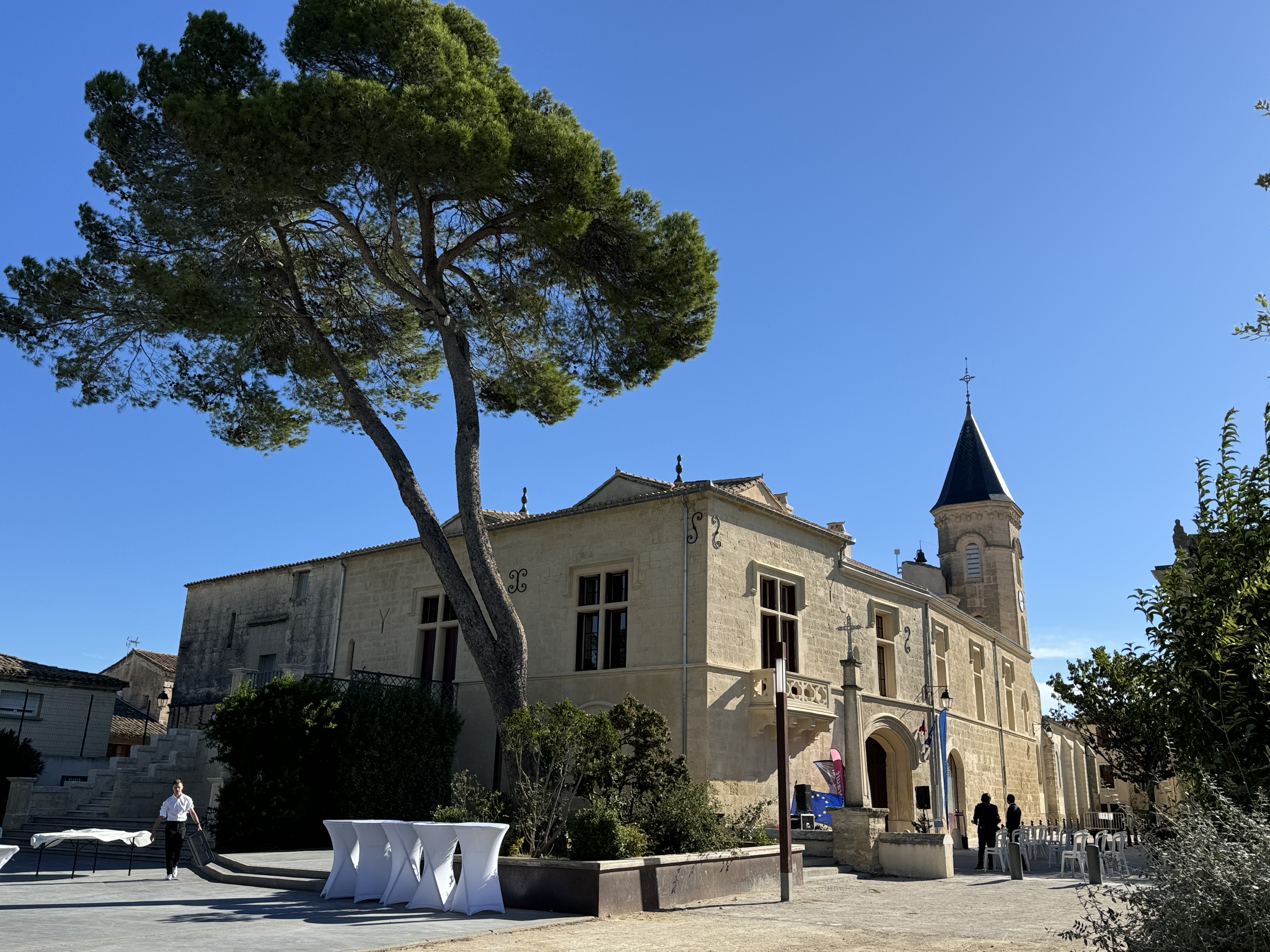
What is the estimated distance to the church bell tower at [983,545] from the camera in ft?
119

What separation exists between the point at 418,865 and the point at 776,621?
29.7 feet

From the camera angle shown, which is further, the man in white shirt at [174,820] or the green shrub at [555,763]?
the man in white shirt at [174,820]

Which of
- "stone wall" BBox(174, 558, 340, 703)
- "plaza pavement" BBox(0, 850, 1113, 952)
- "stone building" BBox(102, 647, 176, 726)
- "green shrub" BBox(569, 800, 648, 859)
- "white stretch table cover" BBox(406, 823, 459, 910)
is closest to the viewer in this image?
"plaza pavement" BBox(0, 850, 1113, 952)

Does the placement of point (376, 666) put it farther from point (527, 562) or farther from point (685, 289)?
point (685, 289)

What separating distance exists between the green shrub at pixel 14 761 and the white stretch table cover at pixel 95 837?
1111 centimetres

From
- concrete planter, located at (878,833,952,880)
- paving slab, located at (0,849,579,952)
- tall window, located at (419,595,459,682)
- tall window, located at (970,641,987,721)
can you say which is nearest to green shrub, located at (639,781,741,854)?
paving slab, located at (0,849,579,952)

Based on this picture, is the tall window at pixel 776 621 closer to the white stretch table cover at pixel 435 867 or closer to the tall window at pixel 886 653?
the tall window at pixel 886 653

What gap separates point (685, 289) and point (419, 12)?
18.3ft

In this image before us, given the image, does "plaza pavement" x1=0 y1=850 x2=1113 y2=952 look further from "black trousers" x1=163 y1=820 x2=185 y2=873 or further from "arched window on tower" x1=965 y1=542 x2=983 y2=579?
"arched window on tower" x1=965 y1=542 x2=983 y2=579

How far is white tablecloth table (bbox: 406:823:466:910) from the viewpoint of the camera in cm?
895

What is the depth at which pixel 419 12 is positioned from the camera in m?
13.2

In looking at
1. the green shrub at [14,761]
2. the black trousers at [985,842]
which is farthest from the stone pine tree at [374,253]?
the green shrub at [14,761]

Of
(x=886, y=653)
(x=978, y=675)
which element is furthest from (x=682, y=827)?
(x=978, y=675)

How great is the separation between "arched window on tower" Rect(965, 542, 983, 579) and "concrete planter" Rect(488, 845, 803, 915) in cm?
2917
